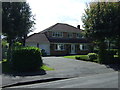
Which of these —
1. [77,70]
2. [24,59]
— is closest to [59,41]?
[77,70]

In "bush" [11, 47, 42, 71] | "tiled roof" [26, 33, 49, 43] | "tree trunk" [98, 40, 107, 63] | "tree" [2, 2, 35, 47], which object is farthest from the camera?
"tiled roof" [26, 33, 49, 43]

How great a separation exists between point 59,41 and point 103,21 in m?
18.8

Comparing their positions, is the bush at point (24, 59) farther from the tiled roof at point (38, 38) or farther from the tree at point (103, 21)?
the tiled roof at point (38, 38)

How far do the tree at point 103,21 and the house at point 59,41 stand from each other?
17080 millimetres

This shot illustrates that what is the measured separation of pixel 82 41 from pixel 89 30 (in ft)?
68.1

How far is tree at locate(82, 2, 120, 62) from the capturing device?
1867 centimetres

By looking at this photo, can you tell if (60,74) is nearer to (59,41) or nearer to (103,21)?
(103,21)

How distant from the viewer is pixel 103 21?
742 inches

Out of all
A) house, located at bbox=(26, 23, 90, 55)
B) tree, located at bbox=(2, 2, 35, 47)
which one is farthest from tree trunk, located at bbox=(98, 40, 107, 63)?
house, located at bbox=(26, 23, 90, 55)

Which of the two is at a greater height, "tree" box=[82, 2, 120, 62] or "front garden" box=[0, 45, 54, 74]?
"tree" box=[82, 2, 120, 62]

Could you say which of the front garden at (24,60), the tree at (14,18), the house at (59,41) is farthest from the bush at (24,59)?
the house at (59,41)

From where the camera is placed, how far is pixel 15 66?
14.1 metres

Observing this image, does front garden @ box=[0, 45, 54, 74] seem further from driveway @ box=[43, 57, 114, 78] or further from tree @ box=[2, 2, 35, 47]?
tree @ box=[2, 2, 35, 47]

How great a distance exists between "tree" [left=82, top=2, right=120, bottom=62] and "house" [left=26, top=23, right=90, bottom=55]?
17080 millimetres
